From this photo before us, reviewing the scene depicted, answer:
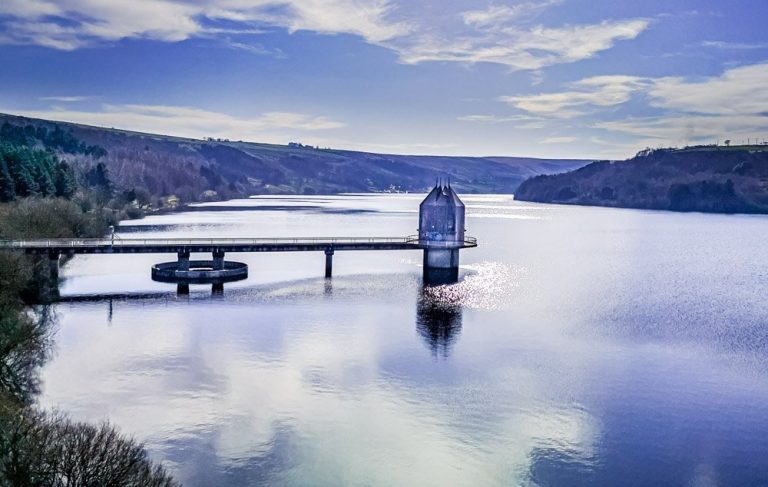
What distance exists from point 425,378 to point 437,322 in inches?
714

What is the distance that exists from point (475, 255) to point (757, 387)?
75908mm

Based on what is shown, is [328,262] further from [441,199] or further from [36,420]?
[36,420]

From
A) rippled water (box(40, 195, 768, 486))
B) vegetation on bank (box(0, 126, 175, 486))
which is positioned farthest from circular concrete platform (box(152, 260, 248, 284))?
vegetation on bank (box(0, 126, 175, 486))

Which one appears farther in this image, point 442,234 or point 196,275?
point 442,234

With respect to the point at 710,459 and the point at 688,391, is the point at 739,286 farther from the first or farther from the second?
the point at 710,459

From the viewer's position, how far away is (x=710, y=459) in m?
34.0

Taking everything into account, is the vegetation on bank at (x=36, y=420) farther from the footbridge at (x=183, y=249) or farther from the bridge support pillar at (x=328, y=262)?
the bridge support pillar at (x=328, y=262)

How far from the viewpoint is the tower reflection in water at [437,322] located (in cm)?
5525

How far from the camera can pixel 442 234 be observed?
308 ft

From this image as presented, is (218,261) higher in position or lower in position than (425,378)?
higher

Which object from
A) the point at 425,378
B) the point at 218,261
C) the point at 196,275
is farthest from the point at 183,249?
the point at 425,378

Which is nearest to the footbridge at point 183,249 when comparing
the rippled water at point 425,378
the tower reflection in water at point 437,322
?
the rippled water at point 425,378

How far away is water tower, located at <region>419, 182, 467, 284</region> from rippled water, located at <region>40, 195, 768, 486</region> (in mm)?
5281

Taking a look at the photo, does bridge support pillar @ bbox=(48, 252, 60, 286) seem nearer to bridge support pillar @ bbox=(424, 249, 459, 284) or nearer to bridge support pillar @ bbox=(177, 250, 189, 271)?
bridge support pillar @ bbox=(177, 250, 189, 271)
